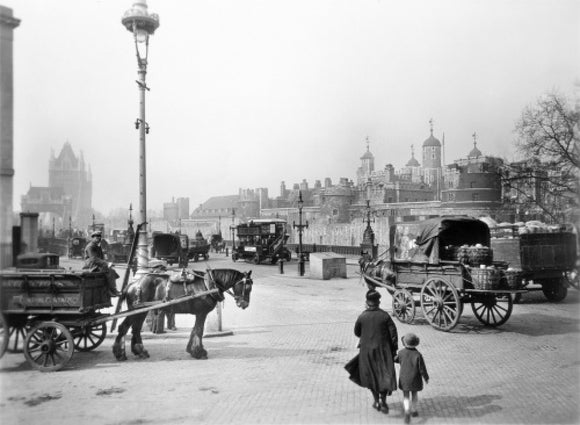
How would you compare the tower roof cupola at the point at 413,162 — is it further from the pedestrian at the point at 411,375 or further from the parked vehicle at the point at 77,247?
the pedestrian at the point at 411,375

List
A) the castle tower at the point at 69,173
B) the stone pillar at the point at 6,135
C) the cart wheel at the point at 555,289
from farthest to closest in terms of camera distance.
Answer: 1. the cart wheel at the point at 555,289
2. the castle tower at the point at 69,173
3. the stone pillar at the point at 6,135

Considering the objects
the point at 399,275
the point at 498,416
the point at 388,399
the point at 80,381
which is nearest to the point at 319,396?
the point at 388,399

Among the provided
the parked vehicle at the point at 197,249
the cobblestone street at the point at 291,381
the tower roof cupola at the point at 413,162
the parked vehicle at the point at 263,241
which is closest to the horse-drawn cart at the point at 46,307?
the cobblestone street at the point at 291,381

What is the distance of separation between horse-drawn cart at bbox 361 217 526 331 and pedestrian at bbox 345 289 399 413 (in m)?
4.97

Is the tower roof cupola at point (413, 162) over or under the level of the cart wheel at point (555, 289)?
over

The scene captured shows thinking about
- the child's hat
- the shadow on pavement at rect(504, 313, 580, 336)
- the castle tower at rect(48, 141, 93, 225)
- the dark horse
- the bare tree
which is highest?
the bare tree

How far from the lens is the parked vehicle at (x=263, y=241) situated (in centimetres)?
3194

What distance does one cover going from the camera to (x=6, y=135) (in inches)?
305

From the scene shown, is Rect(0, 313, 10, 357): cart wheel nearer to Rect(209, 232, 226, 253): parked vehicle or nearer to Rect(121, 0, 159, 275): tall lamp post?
Rect(121, 0, 159, 275): tall lamp post

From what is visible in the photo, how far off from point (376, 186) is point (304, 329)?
7035 centimetres

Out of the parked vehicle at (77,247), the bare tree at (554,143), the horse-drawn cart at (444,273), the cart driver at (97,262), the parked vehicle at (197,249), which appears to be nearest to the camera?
the cart driver at (97,262)

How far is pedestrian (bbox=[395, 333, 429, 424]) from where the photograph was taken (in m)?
5.86

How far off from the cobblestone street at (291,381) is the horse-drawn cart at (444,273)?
508 mm

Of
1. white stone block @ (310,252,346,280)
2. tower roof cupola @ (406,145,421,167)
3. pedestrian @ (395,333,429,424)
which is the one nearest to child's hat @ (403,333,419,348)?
pedestrian @ (395,333,429,424)
